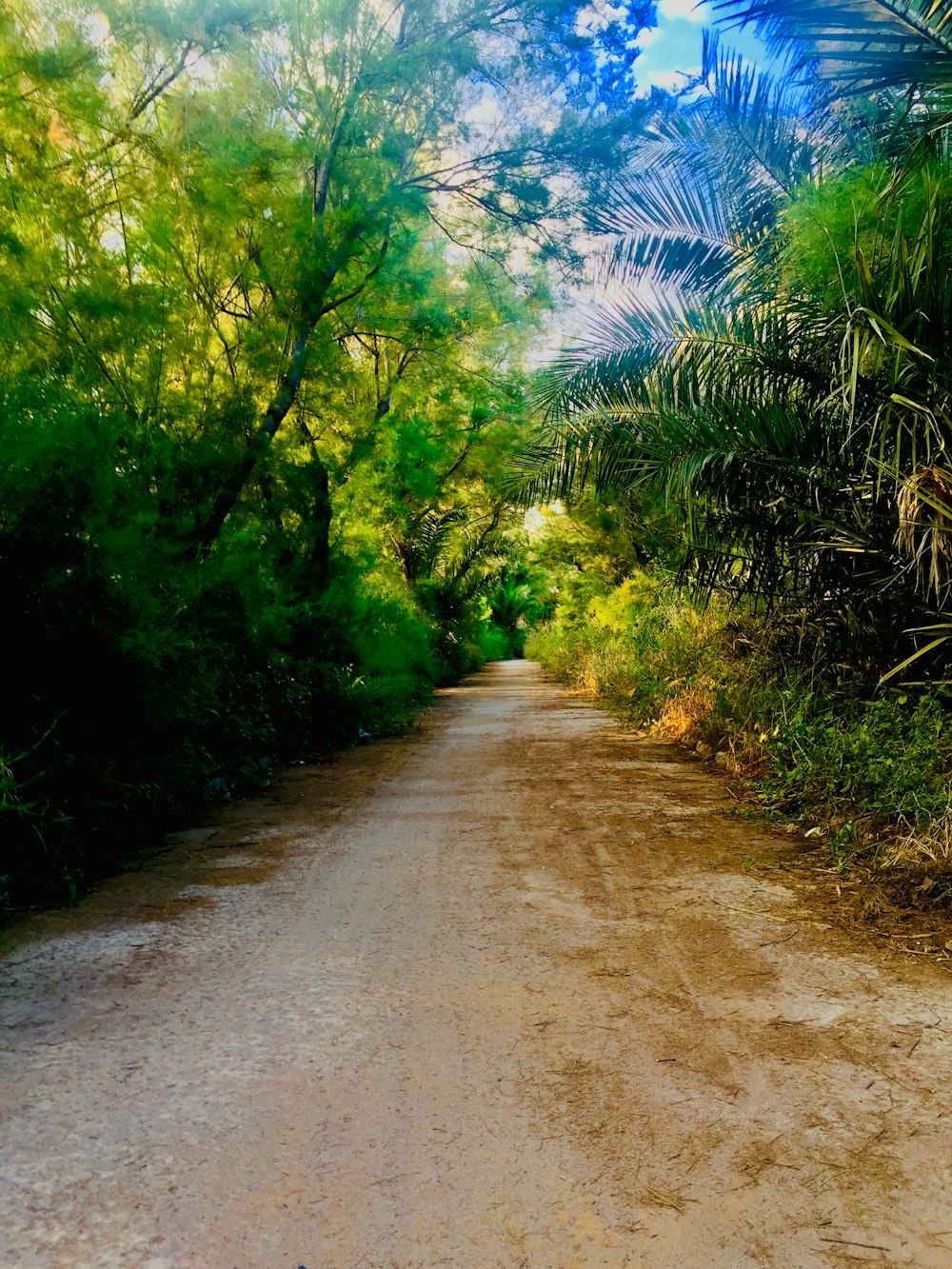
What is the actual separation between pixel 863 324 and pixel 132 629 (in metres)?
4.58

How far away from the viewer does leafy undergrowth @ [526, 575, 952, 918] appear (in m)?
4.66

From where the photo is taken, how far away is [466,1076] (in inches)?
108

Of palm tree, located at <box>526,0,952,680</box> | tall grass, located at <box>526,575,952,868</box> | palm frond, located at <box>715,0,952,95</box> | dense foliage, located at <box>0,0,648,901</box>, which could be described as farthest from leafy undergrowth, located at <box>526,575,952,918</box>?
dense foliage, located at <box>0,0,648,901</box>

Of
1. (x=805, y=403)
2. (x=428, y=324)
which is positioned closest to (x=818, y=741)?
(x=805, y=403)

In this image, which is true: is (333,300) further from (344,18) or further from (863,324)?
(863,324)

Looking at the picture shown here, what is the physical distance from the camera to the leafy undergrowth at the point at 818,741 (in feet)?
15.3

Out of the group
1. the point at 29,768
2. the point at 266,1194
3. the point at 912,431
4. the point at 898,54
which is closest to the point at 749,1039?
the point at 266,1194

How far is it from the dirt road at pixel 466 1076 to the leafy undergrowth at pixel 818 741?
25.8 inches

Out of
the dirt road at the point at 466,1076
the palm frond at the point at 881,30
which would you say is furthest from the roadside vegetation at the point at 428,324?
the dirt road at the point at 466,1076

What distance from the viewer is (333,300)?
379 inches

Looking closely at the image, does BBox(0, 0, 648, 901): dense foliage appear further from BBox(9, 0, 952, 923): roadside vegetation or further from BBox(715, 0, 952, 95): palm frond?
BBox(715, 0, 952, 95): palm frond

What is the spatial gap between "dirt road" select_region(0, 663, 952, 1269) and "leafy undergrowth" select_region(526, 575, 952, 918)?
0.66 meters

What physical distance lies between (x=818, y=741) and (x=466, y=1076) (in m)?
4.56

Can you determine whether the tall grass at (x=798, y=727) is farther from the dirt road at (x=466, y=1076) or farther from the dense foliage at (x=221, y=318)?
the dense foliage at (x=221, y=318)
